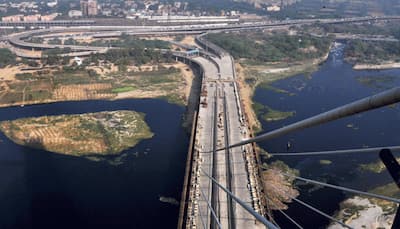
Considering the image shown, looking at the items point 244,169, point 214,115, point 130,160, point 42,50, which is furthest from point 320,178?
point 42,50

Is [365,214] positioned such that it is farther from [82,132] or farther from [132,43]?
[132,43]

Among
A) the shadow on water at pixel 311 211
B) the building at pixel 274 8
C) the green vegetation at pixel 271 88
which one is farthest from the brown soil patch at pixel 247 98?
the building at pixel 274 8

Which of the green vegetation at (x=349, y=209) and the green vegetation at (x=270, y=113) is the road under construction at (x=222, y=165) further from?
the green vegetation at (x=349, y=209)

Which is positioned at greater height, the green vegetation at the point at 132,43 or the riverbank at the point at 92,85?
the green vegetation at the point at 132,43

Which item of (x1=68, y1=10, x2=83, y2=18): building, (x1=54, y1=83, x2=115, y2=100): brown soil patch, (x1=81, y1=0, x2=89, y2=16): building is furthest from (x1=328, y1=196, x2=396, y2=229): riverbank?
(x1=81, y1=0, x2=89, y2=16): building

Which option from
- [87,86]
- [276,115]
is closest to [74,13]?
[87,86]

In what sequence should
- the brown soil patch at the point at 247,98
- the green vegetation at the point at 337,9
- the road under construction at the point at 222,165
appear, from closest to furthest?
1. the road under construction at the point at 222,165
2. the brown soil patch at the point at 247,98
3. the green vegetation at the point at 337,9
